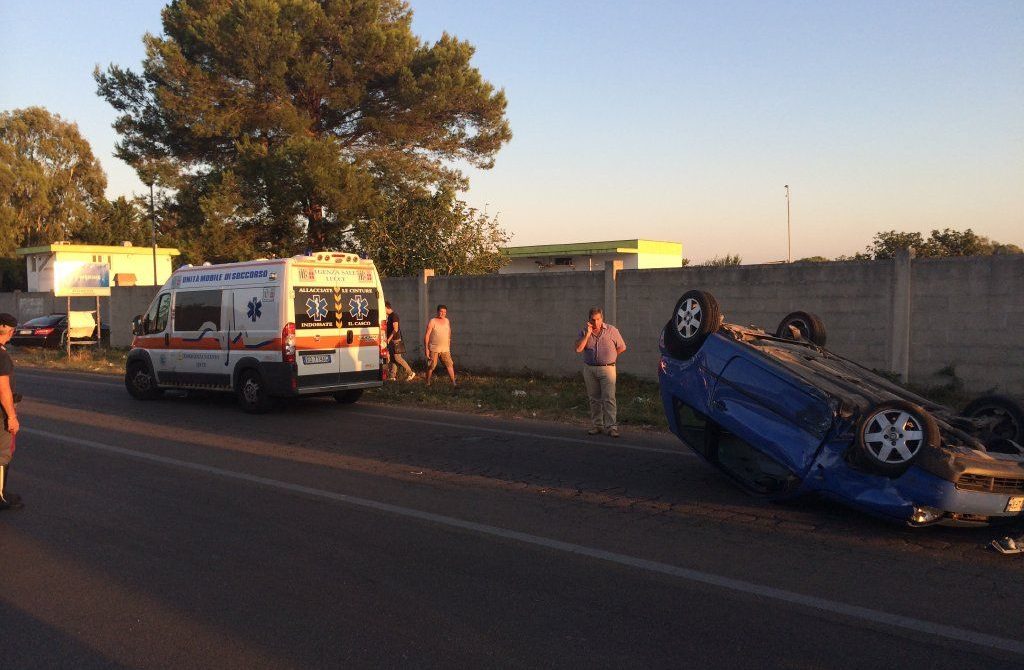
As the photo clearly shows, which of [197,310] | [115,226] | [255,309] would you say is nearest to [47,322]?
[197,310]

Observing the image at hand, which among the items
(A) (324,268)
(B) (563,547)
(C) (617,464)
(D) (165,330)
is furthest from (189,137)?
(B) (563,547)

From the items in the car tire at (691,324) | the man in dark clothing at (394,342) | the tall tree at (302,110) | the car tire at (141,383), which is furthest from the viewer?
the tall tree at (302,110)

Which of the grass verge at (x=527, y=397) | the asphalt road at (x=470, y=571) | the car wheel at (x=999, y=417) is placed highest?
the car wheel at (x=999, y=417)

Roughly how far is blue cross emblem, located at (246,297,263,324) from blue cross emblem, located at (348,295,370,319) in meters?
1.39

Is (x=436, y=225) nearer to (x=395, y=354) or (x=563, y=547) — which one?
(x=395, y=354)

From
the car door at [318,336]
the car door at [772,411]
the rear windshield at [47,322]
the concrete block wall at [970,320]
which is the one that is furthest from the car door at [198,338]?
the rear windshield at [47,322]

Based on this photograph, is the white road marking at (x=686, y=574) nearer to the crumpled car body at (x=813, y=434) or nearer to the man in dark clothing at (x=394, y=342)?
the crumpled car body at (x=813, y=434)

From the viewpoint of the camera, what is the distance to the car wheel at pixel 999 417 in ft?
22.5

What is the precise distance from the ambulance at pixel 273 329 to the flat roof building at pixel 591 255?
30.2 metres

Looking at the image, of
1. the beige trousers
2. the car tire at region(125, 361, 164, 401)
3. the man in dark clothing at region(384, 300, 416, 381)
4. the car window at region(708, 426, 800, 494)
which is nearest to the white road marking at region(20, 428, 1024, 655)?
the car window at region(708, 426, 800, 494)

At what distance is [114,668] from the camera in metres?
4.05

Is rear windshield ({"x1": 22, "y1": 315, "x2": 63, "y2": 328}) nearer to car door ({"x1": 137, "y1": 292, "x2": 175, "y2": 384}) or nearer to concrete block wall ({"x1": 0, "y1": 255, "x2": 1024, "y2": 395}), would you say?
concrete block wall ({"x1": 0, "y1": 255, "x2": 1024, "y2": 395})

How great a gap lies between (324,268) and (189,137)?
18363 millimetres

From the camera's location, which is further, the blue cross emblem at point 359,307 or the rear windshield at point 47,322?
the rear windshield at point 47,322
